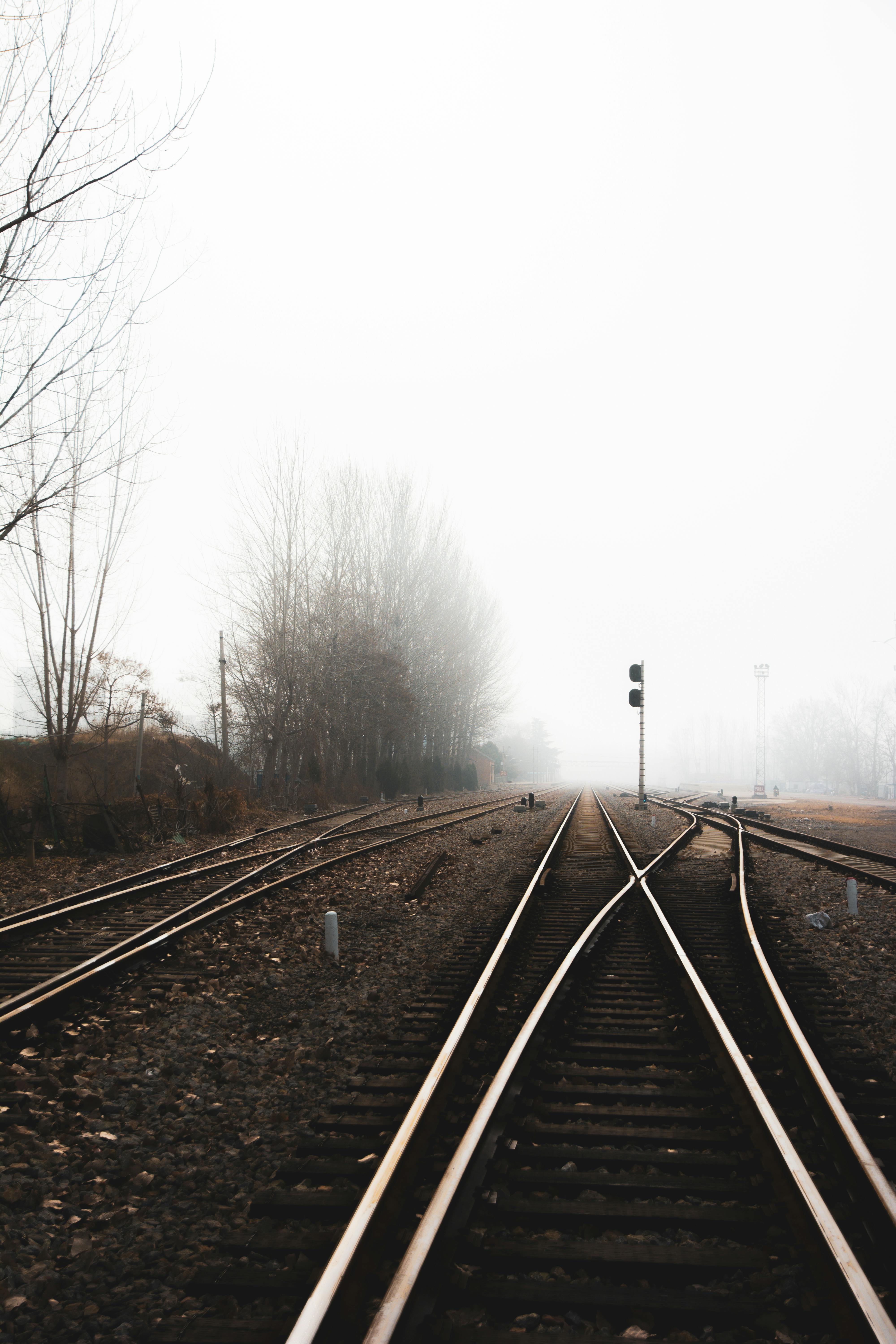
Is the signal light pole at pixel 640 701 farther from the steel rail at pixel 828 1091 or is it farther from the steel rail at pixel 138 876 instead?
the steel rail at pixel 828 1091

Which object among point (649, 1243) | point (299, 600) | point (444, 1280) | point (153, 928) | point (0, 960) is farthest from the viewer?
point (299, 600)

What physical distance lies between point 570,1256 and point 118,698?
103ft

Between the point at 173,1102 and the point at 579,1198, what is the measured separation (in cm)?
222

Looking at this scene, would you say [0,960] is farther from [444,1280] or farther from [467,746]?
[467,746]

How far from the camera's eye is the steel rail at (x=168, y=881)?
7.94 meters

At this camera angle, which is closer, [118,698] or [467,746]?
[118,698]

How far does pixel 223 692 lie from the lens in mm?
31750

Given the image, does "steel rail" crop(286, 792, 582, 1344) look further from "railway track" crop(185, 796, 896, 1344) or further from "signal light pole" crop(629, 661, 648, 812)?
"signal light pole" crop(629, 661, 648, 812)

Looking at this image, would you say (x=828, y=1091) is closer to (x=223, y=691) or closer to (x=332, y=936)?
(x=332, y=936)

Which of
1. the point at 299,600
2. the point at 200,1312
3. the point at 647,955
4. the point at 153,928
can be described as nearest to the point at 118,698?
the point at 299,600

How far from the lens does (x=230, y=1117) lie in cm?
394

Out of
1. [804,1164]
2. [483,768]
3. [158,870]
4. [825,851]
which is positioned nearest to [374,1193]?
[804,1164]

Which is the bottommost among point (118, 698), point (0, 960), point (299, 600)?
point (0, 960)

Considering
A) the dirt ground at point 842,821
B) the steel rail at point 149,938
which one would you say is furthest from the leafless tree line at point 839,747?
the steel rail at point 149,938
